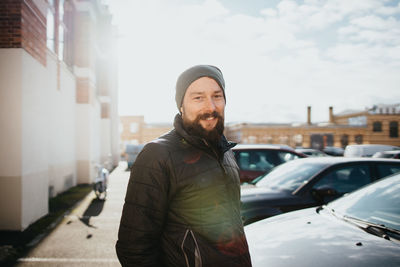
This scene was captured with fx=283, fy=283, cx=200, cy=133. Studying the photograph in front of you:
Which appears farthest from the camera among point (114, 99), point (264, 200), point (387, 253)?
point (114, 99)

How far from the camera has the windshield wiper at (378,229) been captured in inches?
91.4

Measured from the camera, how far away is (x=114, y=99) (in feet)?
70.9

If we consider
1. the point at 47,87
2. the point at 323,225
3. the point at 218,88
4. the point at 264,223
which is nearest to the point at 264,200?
the point at 264,223

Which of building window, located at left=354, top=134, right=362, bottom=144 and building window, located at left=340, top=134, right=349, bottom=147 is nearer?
building window, located at left=340, top=134, right=349, bottom=147

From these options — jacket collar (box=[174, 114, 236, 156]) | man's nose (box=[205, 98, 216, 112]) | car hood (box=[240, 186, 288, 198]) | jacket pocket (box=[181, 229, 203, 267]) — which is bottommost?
car hood (box=[240, 186, 288, 198])

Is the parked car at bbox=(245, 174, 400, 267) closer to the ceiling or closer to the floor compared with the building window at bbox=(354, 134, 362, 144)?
closer to the ceiling

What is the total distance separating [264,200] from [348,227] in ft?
6.20

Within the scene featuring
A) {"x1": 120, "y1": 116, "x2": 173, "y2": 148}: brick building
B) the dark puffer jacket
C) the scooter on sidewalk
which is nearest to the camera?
the dark puffer jacket

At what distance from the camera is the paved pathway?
429 cm

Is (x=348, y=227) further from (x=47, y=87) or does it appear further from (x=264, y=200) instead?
(x=47, y=87)

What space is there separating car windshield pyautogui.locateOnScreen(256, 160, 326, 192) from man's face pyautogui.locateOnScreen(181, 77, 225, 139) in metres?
3.37

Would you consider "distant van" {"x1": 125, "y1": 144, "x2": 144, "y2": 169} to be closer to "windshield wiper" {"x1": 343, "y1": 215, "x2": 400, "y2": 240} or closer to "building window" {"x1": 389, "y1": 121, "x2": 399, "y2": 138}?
"windshield wiper" {"x1": 343, "y1": 215, "x2": 400, "y2": 240}

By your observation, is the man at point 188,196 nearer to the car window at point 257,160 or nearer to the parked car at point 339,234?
the parked car at point 339,234

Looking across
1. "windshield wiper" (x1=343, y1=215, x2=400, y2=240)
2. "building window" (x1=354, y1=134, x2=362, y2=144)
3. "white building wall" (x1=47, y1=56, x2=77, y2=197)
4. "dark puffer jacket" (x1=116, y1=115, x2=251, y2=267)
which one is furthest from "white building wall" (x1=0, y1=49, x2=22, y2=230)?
"building window" (x1=354, y1=134, x2=362, y2=144)
